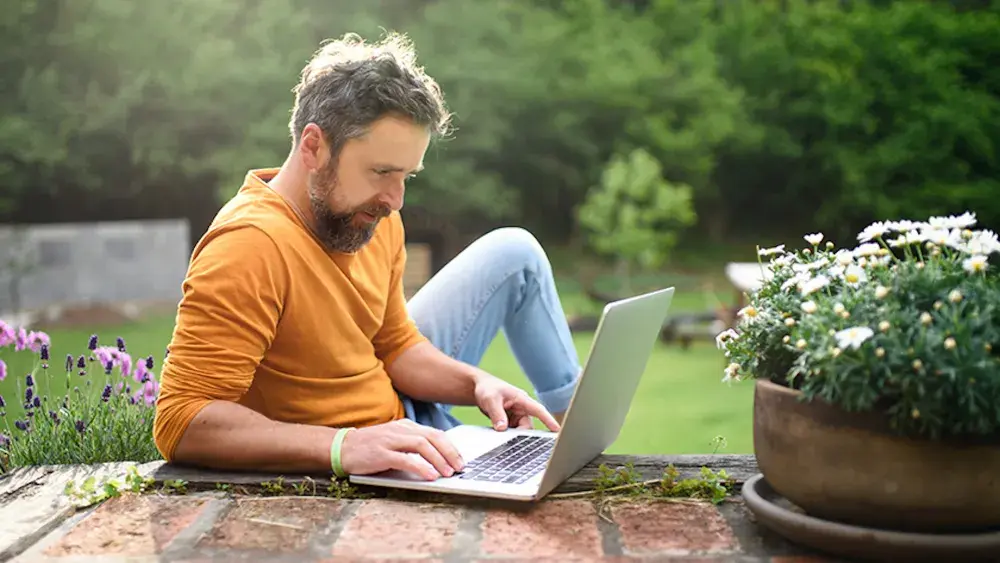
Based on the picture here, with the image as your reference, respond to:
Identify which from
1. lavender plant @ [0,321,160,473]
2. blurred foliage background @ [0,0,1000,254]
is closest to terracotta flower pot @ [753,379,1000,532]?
lavender plant @ [0,321,160,473]

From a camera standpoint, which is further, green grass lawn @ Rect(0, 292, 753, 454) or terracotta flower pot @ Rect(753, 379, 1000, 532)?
green grass lawn @ Rect(0, 292, 753, 454)

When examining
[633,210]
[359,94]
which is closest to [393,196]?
[359,94]

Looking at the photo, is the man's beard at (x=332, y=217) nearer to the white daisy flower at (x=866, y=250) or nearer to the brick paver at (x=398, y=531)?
the brick paver at (x=398, y=531)

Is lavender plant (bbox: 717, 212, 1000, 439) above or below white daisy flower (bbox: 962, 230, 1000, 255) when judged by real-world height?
below

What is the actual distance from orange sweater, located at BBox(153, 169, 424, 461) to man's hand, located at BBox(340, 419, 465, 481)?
0.22 metres

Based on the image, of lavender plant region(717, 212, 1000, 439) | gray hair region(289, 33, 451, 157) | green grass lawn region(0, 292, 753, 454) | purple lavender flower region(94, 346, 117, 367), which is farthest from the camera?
green grass lawn region(0, 292, 753, 454)

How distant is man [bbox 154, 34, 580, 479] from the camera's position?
147 cm

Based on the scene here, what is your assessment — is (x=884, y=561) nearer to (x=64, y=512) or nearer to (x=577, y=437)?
(x=577, y=437)

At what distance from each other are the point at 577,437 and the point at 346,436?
328 millimetres

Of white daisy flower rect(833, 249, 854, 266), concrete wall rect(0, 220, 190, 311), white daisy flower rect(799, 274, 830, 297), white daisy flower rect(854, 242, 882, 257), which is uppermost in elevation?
white daisy flower rect(854, 242, 882, 257)

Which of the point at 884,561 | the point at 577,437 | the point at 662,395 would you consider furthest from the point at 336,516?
the point at 662,395

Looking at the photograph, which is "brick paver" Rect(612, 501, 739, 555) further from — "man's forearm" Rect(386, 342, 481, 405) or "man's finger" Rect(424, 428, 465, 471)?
"man's forearm" Rect(386, 342, 481, 405)

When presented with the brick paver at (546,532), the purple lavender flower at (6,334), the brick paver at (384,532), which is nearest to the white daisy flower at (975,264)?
the brick paver at (384,532)

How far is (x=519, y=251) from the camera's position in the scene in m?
2.03
